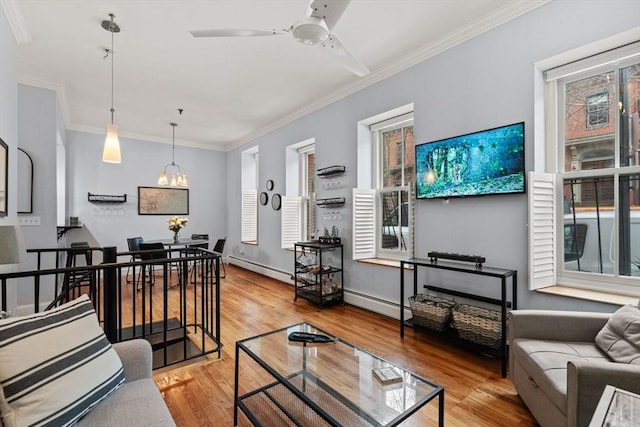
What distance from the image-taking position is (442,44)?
301 centimetres

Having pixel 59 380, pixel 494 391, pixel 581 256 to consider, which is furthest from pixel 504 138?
pixel 59 380

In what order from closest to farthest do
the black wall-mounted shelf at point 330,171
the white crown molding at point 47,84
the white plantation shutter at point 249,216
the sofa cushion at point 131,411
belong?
the sofa cushion at point 131,411, the white crown molding at point 47,84, the black wall-mounted shelf at point 330,171, the white plantation shutter at point 249,216

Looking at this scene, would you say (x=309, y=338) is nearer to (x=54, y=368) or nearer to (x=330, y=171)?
(x=54, y=368)

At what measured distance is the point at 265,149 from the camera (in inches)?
237

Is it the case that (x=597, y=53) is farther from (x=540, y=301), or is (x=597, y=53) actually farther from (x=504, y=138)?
(x=540, y=301)

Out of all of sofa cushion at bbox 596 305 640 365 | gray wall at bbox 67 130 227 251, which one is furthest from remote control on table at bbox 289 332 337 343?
gray wall at bbox 67 130 227 251

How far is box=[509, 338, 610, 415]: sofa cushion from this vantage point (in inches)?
58.6

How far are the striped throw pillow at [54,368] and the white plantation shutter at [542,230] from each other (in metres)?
2.82

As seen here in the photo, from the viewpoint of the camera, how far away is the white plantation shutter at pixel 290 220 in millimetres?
5344

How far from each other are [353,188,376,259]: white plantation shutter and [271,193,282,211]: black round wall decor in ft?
6.74

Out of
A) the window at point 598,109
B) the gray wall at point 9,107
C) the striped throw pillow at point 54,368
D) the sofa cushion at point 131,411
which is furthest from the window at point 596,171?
the gray wall at point 9,107

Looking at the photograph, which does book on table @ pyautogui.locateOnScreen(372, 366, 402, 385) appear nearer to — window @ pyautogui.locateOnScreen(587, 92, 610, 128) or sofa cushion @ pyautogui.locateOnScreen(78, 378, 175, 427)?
sofa cushion @ pyautogui.locateOnScreen(78, 378, 175, 427)

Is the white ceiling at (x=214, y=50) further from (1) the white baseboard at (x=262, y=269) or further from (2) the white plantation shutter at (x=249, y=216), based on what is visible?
(1) the white baseboard at (x=262, y=269)

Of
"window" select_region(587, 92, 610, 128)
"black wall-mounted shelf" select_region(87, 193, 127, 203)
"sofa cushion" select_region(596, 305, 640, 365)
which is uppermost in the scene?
"window" select_region(587, 92, 610, 128)
